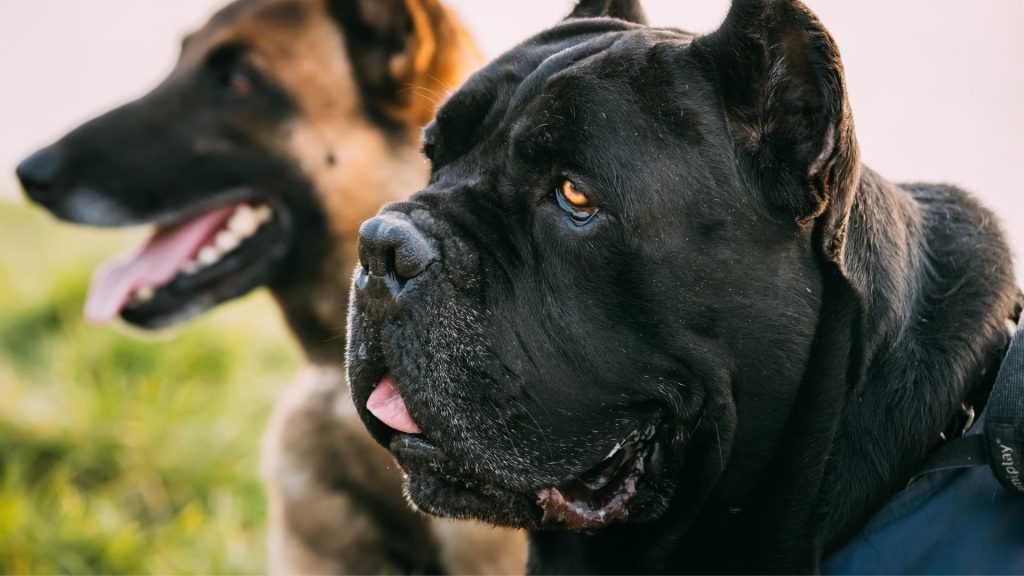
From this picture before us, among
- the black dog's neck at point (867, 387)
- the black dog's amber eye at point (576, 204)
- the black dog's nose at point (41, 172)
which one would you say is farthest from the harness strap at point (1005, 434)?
the black dog's nose at point (41, 172)

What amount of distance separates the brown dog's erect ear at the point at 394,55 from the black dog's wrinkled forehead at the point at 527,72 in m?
1.24

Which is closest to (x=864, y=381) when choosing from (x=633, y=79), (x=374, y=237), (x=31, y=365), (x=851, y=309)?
(x=851, y=309)

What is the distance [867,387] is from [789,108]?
0.61 meters

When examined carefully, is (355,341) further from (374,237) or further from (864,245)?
(864,245)

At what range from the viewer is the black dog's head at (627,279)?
2.24 meters

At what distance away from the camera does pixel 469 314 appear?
91.1 inches

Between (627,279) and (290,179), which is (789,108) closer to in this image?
(627,279)

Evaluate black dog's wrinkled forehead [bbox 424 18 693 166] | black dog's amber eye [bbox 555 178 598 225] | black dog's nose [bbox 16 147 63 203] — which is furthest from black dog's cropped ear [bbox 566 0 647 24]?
black dog's nose [bbox 16 147 63 203]

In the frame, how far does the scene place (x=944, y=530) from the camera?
232 centimetres

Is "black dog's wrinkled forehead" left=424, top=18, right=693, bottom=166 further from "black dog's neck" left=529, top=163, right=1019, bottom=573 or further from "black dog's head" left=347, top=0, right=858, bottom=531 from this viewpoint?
"black dog's neck" left=529, top=163, right=1019, bottom=573

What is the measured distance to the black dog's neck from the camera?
230 centimetres

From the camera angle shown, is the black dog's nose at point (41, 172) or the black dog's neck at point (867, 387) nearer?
the black dog's neck at point (867, 387)

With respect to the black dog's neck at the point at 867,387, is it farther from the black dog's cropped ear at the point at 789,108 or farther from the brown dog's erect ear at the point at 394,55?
the brown dog's erect ear at the point at 394,55

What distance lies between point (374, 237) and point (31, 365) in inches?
155
